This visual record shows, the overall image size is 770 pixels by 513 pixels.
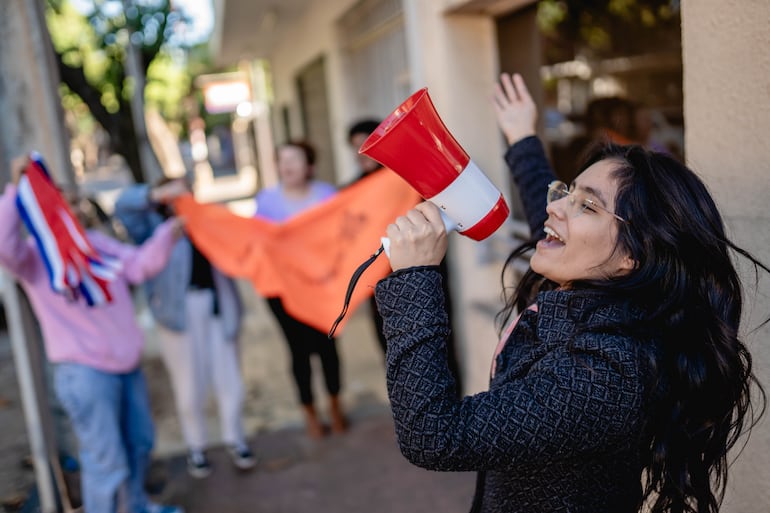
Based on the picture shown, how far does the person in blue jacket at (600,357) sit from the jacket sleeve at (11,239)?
Result: 7.02ft

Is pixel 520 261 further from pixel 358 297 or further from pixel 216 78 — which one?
pixel 216 78

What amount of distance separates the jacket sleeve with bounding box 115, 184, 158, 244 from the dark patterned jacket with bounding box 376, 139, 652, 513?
2982 millimetres

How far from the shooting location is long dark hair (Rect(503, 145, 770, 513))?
1.34 m

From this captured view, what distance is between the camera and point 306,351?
4672 mm

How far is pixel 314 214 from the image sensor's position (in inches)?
173

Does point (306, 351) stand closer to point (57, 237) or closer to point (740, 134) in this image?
point (57, 237)

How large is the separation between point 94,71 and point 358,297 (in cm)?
996

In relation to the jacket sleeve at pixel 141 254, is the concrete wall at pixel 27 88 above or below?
above

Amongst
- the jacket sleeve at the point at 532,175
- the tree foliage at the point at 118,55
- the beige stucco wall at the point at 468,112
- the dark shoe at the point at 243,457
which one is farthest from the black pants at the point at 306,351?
the tree foliage at the point at 118,55

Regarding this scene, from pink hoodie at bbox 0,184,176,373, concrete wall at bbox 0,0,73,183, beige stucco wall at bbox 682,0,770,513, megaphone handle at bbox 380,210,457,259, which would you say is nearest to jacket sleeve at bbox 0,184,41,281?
pink hoodie at bbox 0,184,176,373

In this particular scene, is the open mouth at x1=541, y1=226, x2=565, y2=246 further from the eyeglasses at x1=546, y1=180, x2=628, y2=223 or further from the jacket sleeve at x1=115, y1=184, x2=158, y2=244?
the jacket sleeve at x1=115, y1=184, x2=158, y2=244

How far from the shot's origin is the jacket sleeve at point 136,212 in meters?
3.98

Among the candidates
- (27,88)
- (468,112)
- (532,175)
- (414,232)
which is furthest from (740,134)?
(27,88)

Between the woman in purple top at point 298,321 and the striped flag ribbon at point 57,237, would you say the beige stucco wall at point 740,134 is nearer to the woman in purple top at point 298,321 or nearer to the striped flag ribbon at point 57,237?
the striped flag ribbon at point 57,237
